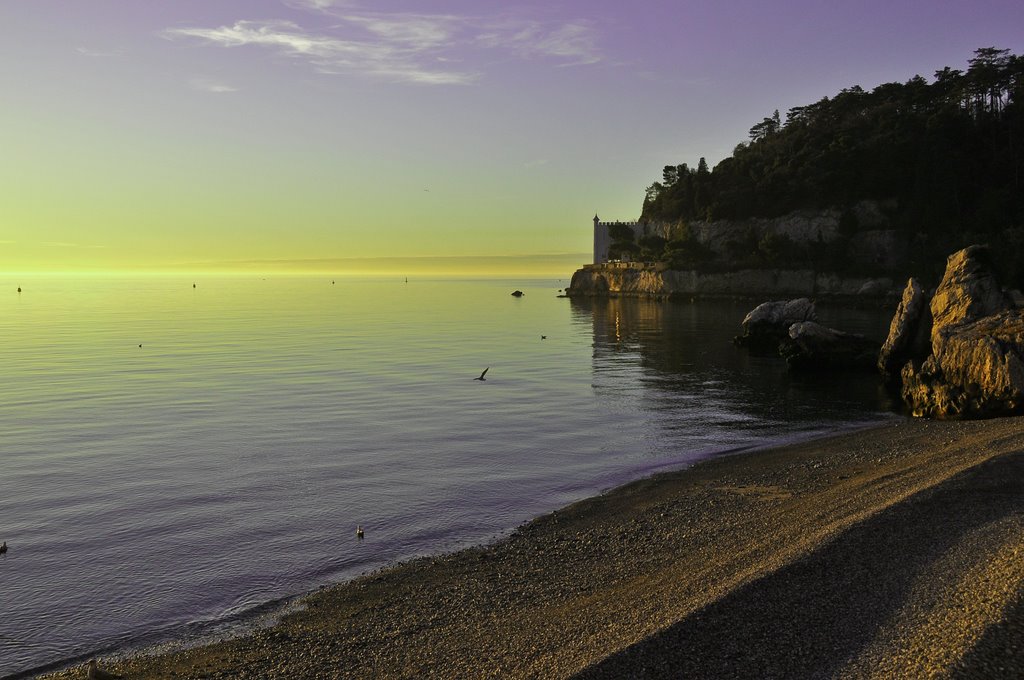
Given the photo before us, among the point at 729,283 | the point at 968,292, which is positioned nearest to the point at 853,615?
the point at 968,292

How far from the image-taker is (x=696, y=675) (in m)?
7.95

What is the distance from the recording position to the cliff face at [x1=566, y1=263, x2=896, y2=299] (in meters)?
109

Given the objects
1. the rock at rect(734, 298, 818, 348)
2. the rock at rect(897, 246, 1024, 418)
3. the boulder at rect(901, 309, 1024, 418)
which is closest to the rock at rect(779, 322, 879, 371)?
the rock at rect(734, 298, 818, 348)

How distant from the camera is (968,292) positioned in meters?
37.5

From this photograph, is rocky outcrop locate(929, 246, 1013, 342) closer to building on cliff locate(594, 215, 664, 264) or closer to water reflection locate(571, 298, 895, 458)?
water reflection locate(571, 298, 895, 458)

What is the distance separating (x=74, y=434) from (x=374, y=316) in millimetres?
77618

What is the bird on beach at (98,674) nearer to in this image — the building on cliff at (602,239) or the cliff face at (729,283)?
the cliff face at (729,283)

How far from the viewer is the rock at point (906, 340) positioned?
40.3 metres

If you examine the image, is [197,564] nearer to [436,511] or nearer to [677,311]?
[436,511]

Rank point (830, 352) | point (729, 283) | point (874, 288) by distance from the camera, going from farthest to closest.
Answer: point (729, 283), point (874, 288), point (830, 352)

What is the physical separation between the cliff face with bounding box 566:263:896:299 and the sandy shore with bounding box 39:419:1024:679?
9816cm

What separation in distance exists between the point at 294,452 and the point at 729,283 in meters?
112

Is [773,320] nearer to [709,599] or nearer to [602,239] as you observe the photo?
[709,599]

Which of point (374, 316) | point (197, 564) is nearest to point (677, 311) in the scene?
point (374, 316)
